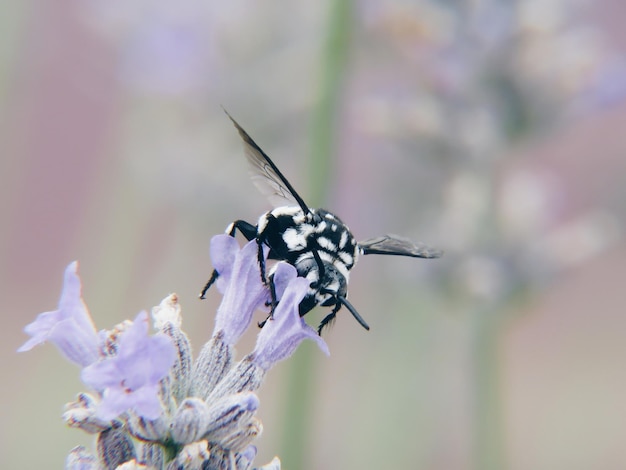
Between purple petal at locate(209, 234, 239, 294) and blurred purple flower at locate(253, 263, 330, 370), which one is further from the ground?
purple petal at locate(209, 234, 239, 294)

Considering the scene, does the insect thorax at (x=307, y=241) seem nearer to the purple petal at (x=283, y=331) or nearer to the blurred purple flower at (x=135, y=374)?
the purple petal at (x=283, y=331)

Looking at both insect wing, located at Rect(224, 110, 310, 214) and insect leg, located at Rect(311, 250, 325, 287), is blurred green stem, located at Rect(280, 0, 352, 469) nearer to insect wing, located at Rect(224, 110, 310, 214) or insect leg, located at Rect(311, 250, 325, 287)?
insect wing, located at Rect(224, 110, 310, 214)

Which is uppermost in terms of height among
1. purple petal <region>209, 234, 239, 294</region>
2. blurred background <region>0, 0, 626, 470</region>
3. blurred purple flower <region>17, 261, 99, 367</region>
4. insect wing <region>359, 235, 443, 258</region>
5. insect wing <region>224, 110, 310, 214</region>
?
blurred background <region>0, 0, 626, 470</region>

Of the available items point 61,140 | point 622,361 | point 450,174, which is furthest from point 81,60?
point 622,361

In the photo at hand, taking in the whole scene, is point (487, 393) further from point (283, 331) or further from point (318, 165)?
point (283, 331)

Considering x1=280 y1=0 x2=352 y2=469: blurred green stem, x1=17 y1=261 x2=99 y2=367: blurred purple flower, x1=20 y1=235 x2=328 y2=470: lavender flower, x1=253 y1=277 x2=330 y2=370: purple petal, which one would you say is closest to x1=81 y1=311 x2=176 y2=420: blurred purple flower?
x1=20 y1=235 x2=328 y2=470: lavender flower

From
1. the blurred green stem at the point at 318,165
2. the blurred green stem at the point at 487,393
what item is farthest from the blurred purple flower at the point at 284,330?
the blurred green stem at the point at 487,393

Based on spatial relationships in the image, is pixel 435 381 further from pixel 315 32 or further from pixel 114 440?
pixel 114 440

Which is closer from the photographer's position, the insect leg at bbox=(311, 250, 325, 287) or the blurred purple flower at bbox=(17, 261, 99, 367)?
the blurred purple flower at bbox=(17, 261, 99, 367)
